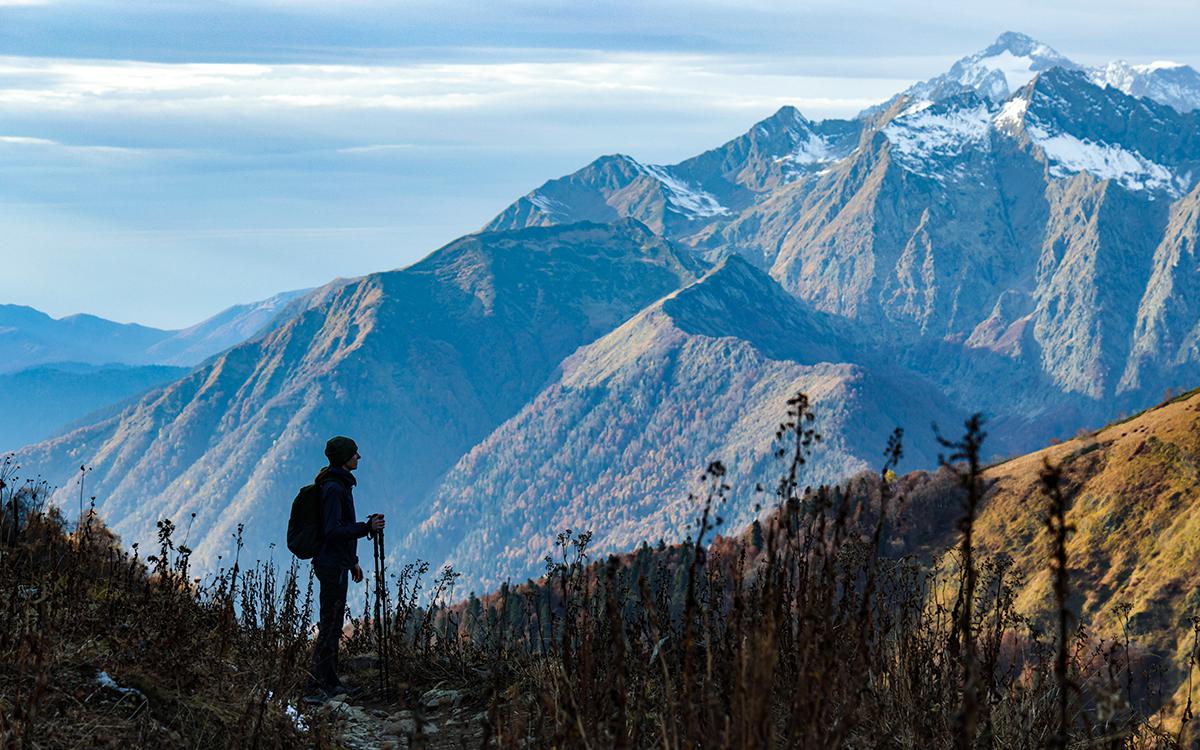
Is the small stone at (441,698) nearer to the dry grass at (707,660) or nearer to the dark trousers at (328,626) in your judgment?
the dry grass at (707,660)

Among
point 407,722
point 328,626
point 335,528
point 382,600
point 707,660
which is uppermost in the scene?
point 335,528

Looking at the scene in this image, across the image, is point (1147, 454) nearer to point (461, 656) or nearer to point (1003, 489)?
point (1003, 489)

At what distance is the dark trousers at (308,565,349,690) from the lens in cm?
963

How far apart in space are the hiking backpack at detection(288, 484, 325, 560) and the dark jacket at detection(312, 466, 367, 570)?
0.06 metres

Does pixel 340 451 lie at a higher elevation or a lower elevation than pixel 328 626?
higher

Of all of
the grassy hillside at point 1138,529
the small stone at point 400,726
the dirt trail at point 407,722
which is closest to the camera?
the dirt trail at point 407,722

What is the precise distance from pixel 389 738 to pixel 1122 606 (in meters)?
5.49

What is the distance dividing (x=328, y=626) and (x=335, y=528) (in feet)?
3.05

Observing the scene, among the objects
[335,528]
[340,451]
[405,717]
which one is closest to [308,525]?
[335,528]

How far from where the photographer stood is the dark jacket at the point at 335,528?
32.3ft

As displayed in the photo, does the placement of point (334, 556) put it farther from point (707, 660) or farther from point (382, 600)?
point (707, 660)

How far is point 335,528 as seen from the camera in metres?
9.85

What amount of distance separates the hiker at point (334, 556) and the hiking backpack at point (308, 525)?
0.06m

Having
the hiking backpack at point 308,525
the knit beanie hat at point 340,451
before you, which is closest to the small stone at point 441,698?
the hiking backpack at point 308,525
